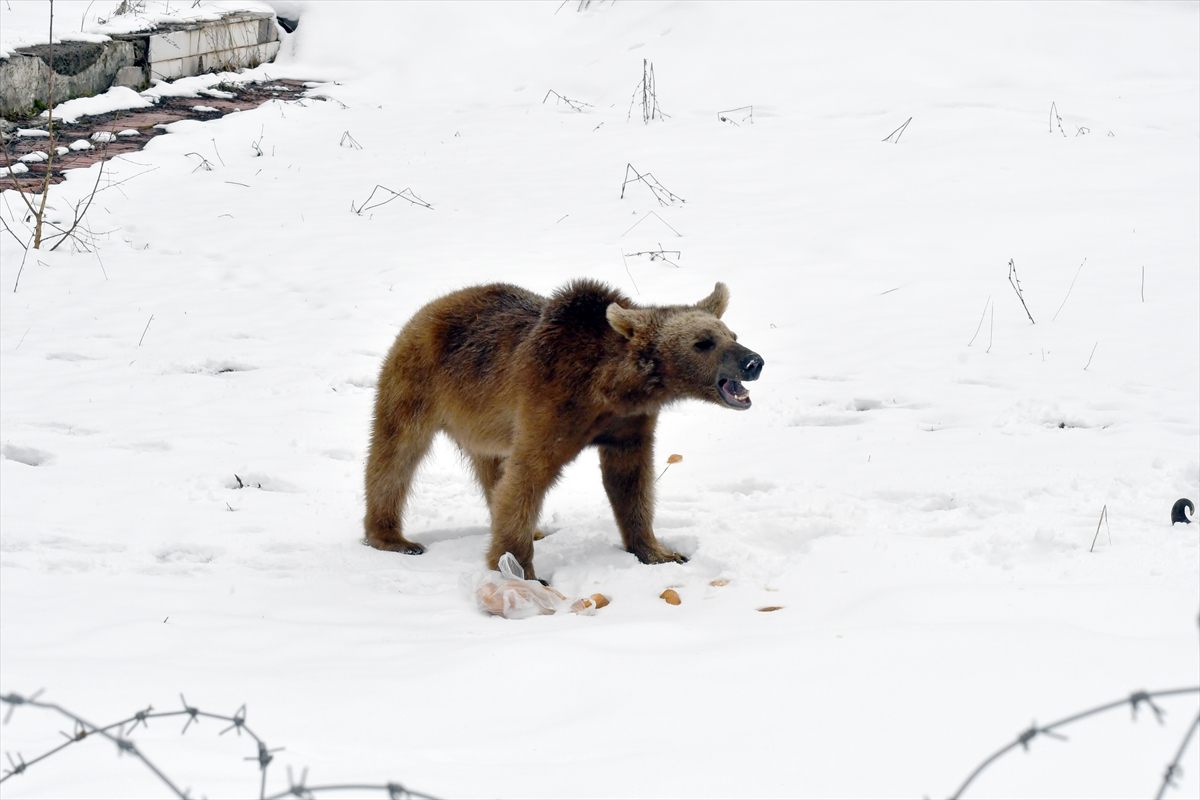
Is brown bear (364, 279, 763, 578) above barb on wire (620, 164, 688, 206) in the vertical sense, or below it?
below

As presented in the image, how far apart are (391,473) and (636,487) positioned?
3.80 feet

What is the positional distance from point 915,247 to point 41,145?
8.07 metres

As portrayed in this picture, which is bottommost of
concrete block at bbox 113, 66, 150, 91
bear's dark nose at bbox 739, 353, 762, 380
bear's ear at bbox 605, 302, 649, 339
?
bear's dark nose at bbox 739, 353, 762, 380

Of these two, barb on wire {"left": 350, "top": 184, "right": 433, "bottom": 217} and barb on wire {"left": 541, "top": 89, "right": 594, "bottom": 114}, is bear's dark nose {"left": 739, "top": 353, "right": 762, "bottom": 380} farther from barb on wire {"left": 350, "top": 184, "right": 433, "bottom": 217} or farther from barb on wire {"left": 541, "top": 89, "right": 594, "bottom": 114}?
barb on wire {"left": 541, "top": 89, "right": 594, "bottom": 114}

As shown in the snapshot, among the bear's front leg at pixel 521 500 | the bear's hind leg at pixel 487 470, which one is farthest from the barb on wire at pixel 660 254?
the bear's front leg at pixel 521 500

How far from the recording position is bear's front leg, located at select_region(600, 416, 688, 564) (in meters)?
4.62

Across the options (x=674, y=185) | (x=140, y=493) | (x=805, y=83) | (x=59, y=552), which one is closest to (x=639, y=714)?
(x=59, y=552)

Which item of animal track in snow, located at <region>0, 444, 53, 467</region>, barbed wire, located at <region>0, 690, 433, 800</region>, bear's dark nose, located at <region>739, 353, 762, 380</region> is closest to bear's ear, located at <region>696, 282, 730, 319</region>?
bear's dark nose, located at <region>739, 353, 762, 380</region>

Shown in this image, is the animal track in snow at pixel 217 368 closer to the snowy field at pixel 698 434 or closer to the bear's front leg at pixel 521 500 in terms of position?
the snowy field at pixel 698 434

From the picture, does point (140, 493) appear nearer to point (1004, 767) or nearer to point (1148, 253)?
point (1004, 767)

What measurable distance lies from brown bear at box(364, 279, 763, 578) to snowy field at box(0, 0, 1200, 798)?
314 millimetres

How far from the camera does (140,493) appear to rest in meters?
5.17

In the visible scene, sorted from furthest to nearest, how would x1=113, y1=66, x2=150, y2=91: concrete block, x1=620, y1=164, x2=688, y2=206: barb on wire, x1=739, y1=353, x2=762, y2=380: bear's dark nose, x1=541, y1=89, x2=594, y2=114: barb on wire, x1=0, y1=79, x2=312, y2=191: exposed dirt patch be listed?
x1=541, y1=89, x2=594, y2=114: barb on wire, x1=113, y1=66, x2=150, y2=91: concrete block, x1=0, y1=79, x2=312, y2=191: exposed dirt patch, x1=620, y1=164, x2=688, y2=206: barb on wire, x1=739, y1=353, x2=762, y2=380: bear's dark nose

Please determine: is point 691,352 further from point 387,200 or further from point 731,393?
point 387,200
